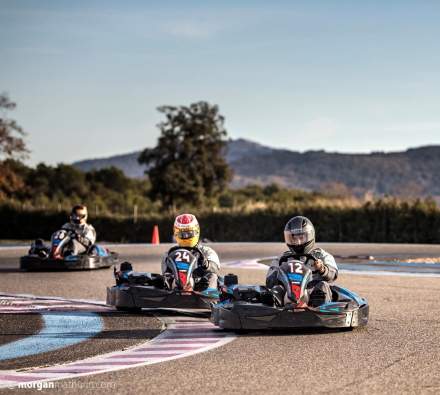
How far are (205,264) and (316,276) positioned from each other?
208cm

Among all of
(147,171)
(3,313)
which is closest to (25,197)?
(147,171)

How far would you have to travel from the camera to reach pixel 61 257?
782 inches

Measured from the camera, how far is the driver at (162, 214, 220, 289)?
1205 cm

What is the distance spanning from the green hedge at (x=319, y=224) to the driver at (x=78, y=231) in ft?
65.2

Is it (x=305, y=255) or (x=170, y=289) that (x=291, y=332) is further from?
(x=170, y=289)

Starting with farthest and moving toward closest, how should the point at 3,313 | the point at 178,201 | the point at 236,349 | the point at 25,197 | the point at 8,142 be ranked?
the point at 25,197 → the point at 178,201 → the point at 8,142 → the point at 3,313 → the point at 236,349

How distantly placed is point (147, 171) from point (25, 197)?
29.8m

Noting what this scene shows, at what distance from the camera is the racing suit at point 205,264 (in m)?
12.0

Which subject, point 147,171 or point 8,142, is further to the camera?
point 147,171

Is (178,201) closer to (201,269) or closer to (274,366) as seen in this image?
(201,269)

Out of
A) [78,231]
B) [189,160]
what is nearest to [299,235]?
[78,231]

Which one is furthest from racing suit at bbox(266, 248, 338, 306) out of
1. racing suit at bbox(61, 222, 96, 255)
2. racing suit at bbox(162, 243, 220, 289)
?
racing suit at bbox(61, 222, 96, 255)

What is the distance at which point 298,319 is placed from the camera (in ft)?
31.7

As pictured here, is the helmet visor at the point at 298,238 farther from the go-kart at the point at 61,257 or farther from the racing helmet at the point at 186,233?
the go-kart at the point at 61,257
